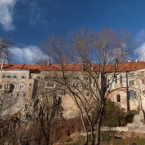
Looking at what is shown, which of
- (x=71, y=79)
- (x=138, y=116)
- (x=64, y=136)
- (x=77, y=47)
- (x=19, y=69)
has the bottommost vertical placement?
(x=64, y=136)

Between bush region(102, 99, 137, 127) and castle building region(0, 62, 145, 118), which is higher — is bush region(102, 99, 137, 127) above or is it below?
below

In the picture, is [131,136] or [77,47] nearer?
[77,47]

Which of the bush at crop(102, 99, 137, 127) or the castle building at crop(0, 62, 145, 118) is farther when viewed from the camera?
the castle building at crop(0, 62, 145, 118)

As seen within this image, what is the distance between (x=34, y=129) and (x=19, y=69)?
1182 inches

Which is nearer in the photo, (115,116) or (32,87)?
(115,116)

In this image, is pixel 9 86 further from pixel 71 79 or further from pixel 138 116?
pixel 71 79

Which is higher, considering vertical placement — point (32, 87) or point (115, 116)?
point (32, 87)

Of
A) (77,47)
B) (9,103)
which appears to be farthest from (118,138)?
(9,103)

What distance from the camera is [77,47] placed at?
18797 mm

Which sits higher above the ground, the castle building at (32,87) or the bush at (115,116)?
the castle building at (32,87)

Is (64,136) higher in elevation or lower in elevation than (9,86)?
lower

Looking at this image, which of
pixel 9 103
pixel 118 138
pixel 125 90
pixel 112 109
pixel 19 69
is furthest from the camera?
pixel 19 69

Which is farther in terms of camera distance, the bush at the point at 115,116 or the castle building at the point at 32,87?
the castle building at the point at 32,87

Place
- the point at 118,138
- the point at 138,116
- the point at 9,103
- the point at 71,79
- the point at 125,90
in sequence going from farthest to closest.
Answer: the point at 9,103, the point at 125,90, the point at 138,116, the point at 118,138, the point at 71,79
